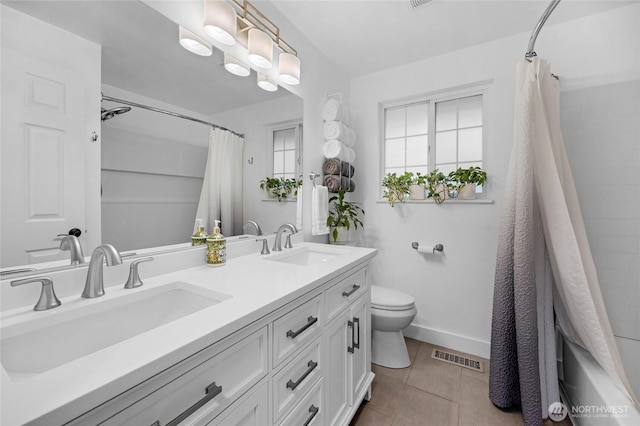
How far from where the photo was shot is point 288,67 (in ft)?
5.50

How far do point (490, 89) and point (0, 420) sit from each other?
2.78 metres

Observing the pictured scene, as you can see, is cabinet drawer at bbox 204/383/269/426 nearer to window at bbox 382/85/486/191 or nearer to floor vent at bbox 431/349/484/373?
floor vent at bbox 431/349/484/373

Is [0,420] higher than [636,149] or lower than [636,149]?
lower

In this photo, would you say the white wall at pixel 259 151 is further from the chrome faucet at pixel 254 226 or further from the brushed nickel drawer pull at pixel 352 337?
the brushed nickel drawer pull at pixel 352 337

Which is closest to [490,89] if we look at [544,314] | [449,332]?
[544,314]

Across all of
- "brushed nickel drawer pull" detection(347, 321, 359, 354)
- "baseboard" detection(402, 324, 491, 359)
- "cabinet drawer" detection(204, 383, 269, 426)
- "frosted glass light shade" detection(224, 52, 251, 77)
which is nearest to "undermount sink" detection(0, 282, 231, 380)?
"cabinet drawer" detection(204, 383, 269, 426)

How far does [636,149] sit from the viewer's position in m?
1.67

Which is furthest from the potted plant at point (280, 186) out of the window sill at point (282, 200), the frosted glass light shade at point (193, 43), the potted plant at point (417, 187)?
the potted plant at point (417, 187)

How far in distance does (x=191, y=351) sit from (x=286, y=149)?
1.46m

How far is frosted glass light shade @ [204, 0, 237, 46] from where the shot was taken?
1.20 m

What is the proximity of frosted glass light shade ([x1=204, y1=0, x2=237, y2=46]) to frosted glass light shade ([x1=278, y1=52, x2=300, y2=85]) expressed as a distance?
400 mm

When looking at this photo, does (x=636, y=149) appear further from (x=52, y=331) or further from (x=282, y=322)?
(x=52, y=331)

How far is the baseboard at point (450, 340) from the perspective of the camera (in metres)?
2.11

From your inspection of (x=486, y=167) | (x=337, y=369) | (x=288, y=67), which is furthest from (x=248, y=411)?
(x=486, y=167)
